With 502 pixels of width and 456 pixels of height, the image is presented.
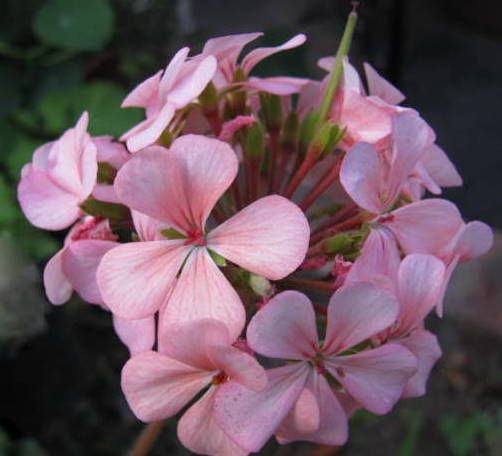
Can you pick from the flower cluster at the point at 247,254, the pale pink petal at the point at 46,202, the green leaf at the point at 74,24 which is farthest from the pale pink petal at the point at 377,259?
the green leaf at the point at 74,24

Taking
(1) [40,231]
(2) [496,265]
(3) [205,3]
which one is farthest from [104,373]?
(3) [205,3]

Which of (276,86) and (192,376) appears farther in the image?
(276,86)

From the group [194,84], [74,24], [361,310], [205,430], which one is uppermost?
[194,84]

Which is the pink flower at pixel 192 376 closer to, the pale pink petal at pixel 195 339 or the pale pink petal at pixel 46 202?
the pale pink petal at pixel 195 339

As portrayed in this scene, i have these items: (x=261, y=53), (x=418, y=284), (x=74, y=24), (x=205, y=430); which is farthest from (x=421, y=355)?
(x=74, y=24)

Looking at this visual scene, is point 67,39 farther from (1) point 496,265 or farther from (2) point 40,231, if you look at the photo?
(1) point 496,265

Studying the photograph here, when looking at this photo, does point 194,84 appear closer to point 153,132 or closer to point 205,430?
point 153,132

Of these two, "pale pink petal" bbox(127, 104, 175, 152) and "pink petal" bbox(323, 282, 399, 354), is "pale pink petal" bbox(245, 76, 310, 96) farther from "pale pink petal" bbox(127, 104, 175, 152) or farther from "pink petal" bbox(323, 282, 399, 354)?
"pink petal" bbox(323, 282, 399, 354)
